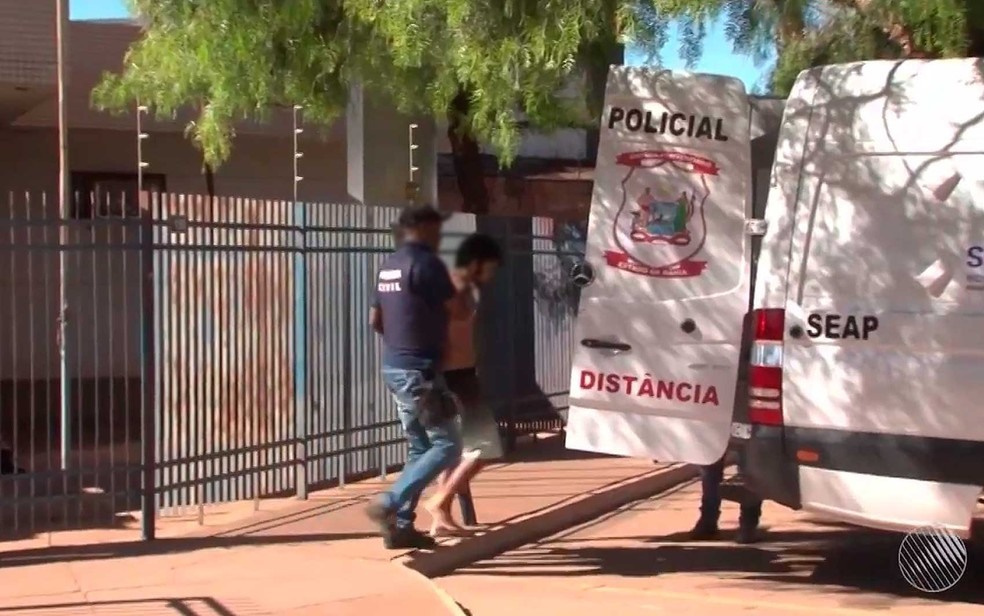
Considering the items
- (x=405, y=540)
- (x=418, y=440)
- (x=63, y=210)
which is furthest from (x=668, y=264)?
(x=63, y=210)

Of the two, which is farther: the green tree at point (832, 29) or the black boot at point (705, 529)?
the black boot at point (705, 529)

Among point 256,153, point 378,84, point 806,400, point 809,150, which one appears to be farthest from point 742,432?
point 256,153

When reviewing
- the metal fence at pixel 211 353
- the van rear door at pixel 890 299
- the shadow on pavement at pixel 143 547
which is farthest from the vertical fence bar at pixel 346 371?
the van rear door at pixel 890 299

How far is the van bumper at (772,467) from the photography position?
7090mm

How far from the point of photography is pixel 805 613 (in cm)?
729

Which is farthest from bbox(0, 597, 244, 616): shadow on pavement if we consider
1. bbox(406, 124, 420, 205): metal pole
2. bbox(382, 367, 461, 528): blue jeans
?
bbox(406, 124, 420, 205): metal pole

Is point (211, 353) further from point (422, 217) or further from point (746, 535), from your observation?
point (746, 535)

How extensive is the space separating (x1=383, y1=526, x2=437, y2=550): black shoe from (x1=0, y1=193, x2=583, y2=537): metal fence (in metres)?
1.47

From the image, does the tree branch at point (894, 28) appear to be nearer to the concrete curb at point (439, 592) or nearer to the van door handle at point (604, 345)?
the van door handle at point (604, 345)

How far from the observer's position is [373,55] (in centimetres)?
1002

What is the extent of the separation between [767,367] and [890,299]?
68 cm

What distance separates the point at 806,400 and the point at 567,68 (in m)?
2.65

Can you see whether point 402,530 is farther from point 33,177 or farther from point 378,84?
point 33,177

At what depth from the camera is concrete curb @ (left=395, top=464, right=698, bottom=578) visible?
818 centimetres
